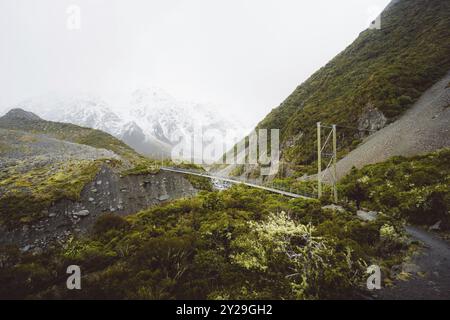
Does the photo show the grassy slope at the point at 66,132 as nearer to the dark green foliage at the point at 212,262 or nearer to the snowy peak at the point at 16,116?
the snowy peak at the point at 16,116

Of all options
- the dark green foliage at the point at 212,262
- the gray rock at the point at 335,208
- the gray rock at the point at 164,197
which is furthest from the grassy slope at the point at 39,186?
the gray rock at the point at 335,208

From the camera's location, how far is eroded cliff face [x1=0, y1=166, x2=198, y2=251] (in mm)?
13484

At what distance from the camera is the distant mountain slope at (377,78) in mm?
33094

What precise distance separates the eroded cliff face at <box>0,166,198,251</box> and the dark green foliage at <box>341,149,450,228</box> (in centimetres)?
1533

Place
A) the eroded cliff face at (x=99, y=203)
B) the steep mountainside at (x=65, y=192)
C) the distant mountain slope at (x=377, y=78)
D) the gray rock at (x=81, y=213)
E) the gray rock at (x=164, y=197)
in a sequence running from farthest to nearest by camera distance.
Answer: the distant mountain slope at (x=377, y=78), the gray rock at (x=164, y=197), the gray rock at (x=81, y=213), the steep mountainside at (x=65, y=192), the eroded cliff face at (x=99, y=203)

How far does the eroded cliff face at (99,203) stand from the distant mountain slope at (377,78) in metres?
24.7

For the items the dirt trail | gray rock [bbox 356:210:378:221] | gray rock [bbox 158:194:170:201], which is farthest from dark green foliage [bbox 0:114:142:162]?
the dirt trail

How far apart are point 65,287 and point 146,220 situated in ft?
22.5

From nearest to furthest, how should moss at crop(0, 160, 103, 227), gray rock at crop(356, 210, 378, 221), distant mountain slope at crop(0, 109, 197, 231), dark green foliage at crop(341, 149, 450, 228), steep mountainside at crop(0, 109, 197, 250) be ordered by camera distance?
dark green foliage at crop(341, 149, 450, 228) < gray rock at crop(356, 210, 378, 221) < steep mountainside at crop(0, 109, 197, 250) < distant mountain slope at crop(0, 109, 197, 231) < moss at crop(0, 160, 103, 227)

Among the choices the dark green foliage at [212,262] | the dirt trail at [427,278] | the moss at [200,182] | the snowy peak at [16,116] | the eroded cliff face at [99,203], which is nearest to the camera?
the dirt trail at [427,278]

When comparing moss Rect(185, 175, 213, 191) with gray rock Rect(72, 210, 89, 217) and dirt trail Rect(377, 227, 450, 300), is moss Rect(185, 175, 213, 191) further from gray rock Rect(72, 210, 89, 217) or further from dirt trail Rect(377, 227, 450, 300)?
dirt trail Rect(377, 227, 450, 300)
